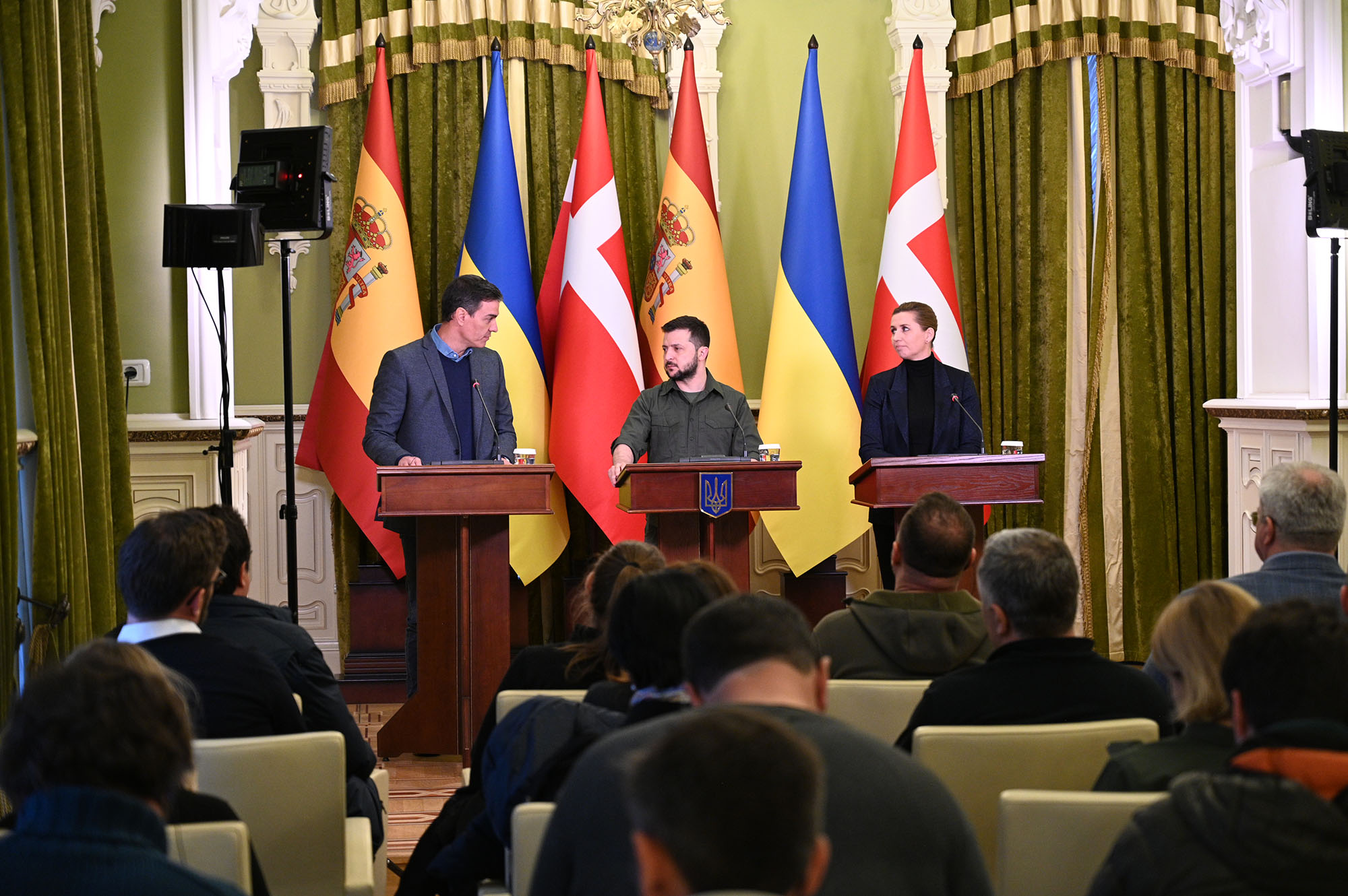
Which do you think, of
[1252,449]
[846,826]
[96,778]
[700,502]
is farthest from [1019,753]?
[1252,449]

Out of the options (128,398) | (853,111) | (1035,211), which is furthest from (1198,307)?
(128,398)

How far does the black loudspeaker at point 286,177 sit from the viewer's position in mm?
4949

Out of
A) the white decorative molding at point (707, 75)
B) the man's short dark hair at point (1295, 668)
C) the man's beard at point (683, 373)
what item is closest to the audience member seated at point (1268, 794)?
the man's short dark hair at point (1295, 668)

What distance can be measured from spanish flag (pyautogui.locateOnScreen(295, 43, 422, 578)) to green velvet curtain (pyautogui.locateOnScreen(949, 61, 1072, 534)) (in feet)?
9.10

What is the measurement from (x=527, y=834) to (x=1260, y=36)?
573 centimetres

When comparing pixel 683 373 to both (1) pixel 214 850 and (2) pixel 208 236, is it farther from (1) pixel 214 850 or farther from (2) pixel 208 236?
(1) pixel 214 850

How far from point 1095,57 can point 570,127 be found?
260cm

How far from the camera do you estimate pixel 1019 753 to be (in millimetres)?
2004

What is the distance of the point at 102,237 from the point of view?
442cm

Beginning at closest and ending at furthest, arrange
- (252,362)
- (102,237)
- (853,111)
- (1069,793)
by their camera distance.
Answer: (1069,793), (102,237), (252,362), (853,111)

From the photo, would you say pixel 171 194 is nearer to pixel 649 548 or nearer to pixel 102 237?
pixel 102 237

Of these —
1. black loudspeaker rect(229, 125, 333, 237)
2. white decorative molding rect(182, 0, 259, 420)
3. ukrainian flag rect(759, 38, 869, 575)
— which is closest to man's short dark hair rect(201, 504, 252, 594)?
black loudspeaker rect(229, 125, 333, 237)

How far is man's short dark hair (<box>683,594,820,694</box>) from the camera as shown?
1.54 metres

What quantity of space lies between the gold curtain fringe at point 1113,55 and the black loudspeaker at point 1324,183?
1431 mm
